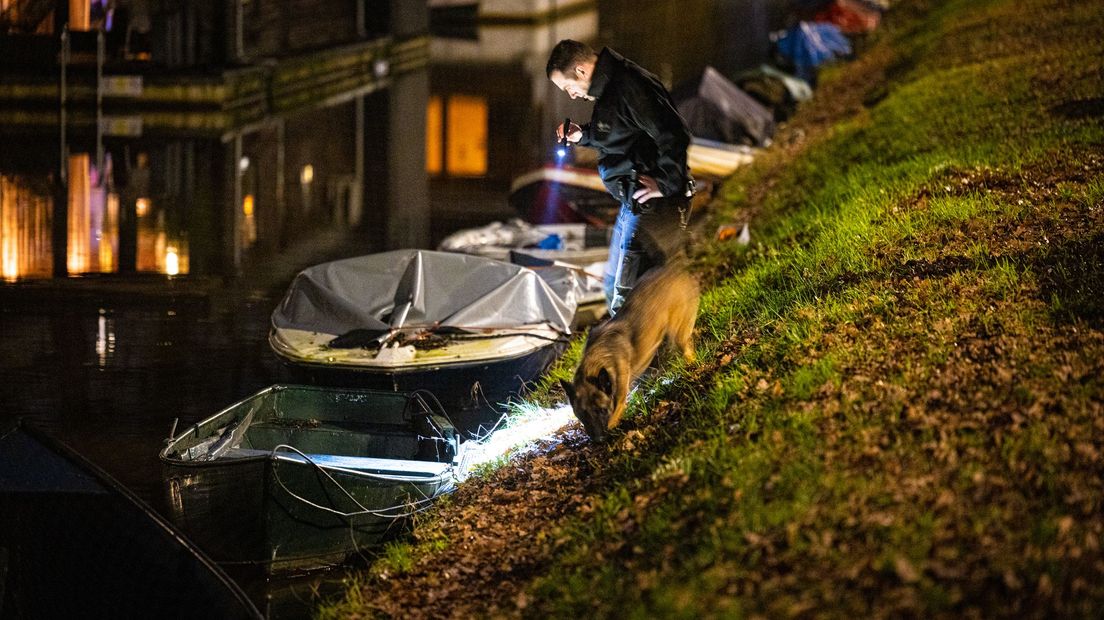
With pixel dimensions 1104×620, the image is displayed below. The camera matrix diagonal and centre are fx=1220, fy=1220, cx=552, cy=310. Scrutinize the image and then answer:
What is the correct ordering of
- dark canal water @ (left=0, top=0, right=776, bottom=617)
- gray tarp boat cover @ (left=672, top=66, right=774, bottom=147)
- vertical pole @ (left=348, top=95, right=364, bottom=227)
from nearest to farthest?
1. dark canal water @ (left=0, top=0, right=776, bottom=617)
2. vertical pole @ (left=348, top=95, right=364, bottom=227)
3. gray tarp boat cover @ (left=672, top=66, right=774, bottom=147)

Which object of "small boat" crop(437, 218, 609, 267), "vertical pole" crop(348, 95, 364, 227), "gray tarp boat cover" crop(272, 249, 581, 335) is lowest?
"vertical pole" crop(348, 95, 364, 227)

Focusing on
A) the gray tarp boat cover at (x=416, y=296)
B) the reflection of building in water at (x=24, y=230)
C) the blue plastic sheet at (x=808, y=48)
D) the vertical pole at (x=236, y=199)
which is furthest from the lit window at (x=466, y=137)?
the gray tarp boat cover at (x=416, y=296)

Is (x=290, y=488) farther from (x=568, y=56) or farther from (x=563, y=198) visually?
(x=563, y=198)

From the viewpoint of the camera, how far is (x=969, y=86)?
1711cm

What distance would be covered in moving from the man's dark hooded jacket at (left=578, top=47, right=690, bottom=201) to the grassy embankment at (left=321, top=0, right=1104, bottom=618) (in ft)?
4.60

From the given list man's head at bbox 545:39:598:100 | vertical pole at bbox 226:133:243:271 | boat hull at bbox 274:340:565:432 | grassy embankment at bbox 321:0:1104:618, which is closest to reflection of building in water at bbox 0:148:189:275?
vertical pole at bbox 226:133:243:271

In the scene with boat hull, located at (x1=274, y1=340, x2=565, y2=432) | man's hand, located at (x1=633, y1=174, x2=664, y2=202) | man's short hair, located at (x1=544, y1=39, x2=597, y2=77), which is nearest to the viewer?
man's short hair, located at (x1=544, y1=39, x2=597, y2=77)

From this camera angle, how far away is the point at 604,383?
7.14 meters

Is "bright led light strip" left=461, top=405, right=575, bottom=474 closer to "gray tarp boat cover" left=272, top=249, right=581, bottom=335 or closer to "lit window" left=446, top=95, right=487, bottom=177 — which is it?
"gray tarp boat cover" left=272, top=249, right=581, bottom=335

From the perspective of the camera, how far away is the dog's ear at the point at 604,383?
23.3 ft

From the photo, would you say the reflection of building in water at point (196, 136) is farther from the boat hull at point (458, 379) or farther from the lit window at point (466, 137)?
the boat hull at point (458, 379)

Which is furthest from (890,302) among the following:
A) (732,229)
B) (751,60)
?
(751,60)

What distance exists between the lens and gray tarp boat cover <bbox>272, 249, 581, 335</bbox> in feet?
34.8

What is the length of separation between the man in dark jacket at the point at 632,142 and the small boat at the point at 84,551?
3119mm
